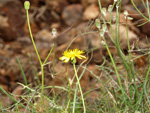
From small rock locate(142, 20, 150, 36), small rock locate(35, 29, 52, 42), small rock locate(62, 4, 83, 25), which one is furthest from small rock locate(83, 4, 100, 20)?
small rock locate(142, 20, 150, 36)

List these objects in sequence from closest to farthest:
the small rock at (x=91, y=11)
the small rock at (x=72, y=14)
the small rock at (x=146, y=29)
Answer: the small rock at (x=146, y=29)
the small rock at (x=91, y=11)
the small rock at (x=72, y=14)

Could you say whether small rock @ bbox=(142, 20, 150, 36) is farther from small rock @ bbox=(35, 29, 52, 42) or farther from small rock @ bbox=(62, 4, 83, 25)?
small rock @ bbox=(35, 29, 52, 42)

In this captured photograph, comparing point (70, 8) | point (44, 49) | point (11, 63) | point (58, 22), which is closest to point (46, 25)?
point (58, 22)

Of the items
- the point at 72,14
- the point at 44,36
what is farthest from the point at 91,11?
the point at 44,36

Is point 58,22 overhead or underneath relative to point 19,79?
overhead

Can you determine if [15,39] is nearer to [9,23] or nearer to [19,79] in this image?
[9,23]

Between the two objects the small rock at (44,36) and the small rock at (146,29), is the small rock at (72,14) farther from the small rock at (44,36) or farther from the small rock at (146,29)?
the small rock at (146,29)

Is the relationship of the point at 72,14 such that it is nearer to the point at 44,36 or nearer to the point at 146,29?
the point at 44,36

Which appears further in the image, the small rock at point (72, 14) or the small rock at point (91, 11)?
the small rock at point (72, 14)

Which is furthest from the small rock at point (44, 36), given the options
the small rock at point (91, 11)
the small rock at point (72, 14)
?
the small rock at point (91, 11)

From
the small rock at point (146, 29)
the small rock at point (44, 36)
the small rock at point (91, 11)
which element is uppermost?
the small rock at point (91, 11)

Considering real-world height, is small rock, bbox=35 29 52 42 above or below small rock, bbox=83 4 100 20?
below
